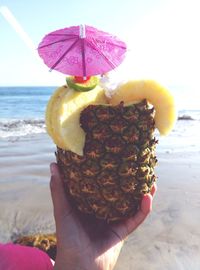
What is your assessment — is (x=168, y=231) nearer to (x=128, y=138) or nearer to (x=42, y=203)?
(x=42, y=203)

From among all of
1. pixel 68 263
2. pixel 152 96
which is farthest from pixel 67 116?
pixel 68 263

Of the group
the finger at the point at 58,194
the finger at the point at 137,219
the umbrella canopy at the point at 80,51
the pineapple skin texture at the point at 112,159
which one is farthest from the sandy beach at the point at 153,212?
the umbrella canopy at the point at 80,51

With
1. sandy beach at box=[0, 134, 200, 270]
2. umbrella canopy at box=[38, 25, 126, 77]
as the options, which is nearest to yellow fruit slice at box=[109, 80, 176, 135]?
umbrella canopy at box=[38, 25, 126, 77]

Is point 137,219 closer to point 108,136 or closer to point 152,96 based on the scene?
point 108,136

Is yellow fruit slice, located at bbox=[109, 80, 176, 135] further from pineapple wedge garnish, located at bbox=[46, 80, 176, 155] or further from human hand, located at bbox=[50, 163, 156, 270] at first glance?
human hand, located at bbox=[50, 163, 156, 270]

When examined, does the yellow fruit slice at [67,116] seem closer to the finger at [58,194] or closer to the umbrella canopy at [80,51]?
the umbrella canopy at [80,51]

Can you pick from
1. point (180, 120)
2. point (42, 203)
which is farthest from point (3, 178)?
point (180, 120)
